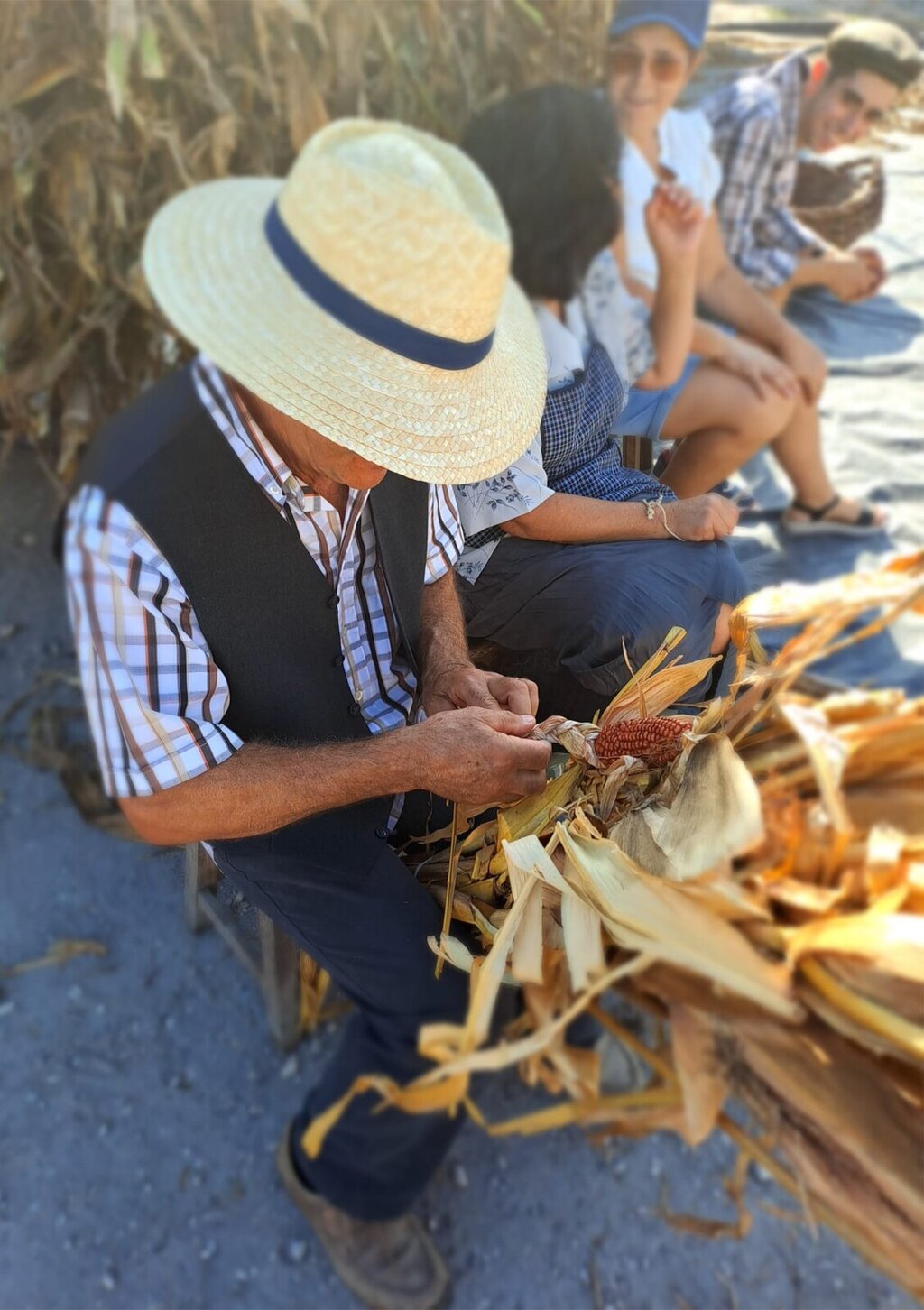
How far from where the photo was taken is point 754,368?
1.02 meters

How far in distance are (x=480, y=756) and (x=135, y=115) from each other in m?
1.37

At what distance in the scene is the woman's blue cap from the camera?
5.79 ft

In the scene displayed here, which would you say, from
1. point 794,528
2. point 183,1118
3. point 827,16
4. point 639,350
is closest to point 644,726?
point 639,350

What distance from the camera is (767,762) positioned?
56 centimetres

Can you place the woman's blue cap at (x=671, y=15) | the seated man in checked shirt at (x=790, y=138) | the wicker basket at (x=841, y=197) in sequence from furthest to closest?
the wicker basket at (x=841, y=197) → the seated man in checked shirt at (x=790, y=138) → the woman's blue cap at (x=671, y=15)

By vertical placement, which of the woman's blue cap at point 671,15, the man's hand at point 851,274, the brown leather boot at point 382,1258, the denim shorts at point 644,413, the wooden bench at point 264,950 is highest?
the woman's blue cap at point 671,15

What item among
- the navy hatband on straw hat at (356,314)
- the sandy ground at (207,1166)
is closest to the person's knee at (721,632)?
the navy hatband on straw hat at (356,314)

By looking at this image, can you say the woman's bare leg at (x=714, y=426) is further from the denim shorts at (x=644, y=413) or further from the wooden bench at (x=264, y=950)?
the wooden bench at (x=264, y=950)

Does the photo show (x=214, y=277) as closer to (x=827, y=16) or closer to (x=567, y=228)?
(x=567, y=228)

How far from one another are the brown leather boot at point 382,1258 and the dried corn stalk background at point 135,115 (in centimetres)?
145

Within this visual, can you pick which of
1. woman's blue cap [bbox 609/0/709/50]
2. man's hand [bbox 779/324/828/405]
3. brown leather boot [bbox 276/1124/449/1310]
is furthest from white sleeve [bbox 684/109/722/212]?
brown leather boot [bbox 276/1124/449/1310]

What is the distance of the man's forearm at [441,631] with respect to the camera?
793 millimetres

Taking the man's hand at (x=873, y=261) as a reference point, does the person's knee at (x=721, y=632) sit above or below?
above

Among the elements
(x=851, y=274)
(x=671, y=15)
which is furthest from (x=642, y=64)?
(x=851, y=274)
